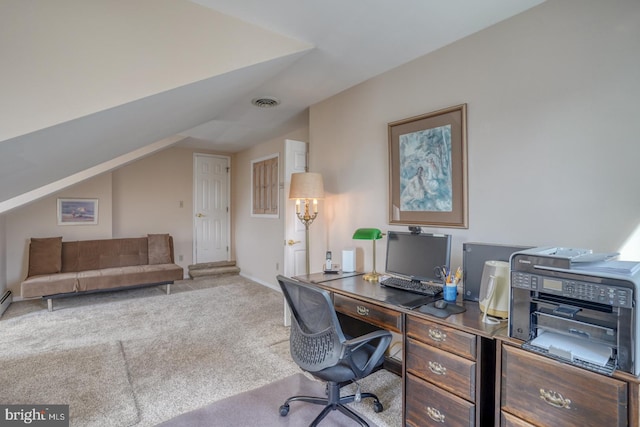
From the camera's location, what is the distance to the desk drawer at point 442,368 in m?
1.53

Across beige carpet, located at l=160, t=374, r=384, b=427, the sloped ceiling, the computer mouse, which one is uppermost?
the sloped ceiling

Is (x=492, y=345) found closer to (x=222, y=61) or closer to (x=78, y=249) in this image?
(x=222, y=61)

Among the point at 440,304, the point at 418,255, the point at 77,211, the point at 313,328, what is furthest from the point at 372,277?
the point at 77,211

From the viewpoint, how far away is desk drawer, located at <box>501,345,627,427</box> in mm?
1123

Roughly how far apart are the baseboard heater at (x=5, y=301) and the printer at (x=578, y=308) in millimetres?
5387

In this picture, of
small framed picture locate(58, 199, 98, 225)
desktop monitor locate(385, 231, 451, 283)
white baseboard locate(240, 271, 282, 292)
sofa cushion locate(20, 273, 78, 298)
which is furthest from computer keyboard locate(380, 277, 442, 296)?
small framed picture locate(58, 199, 98, 225)

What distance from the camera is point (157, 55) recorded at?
1.71 meters

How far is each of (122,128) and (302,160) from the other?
6.41 ft

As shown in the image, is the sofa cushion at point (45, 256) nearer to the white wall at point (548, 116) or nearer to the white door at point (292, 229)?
the white door at point (292, 229)

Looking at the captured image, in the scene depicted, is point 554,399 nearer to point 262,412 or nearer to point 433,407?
point 433,407

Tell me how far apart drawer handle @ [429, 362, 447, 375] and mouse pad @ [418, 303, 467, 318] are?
25cm

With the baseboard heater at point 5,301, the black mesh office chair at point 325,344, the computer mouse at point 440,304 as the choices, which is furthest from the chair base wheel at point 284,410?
the baseboard heater at point 5,301

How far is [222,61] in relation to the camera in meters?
1.96

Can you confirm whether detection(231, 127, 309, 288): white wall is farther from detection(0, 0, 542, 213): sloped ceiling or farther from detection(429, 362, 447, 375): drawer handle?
detection(429, 362, 447, 375): drawer handle
